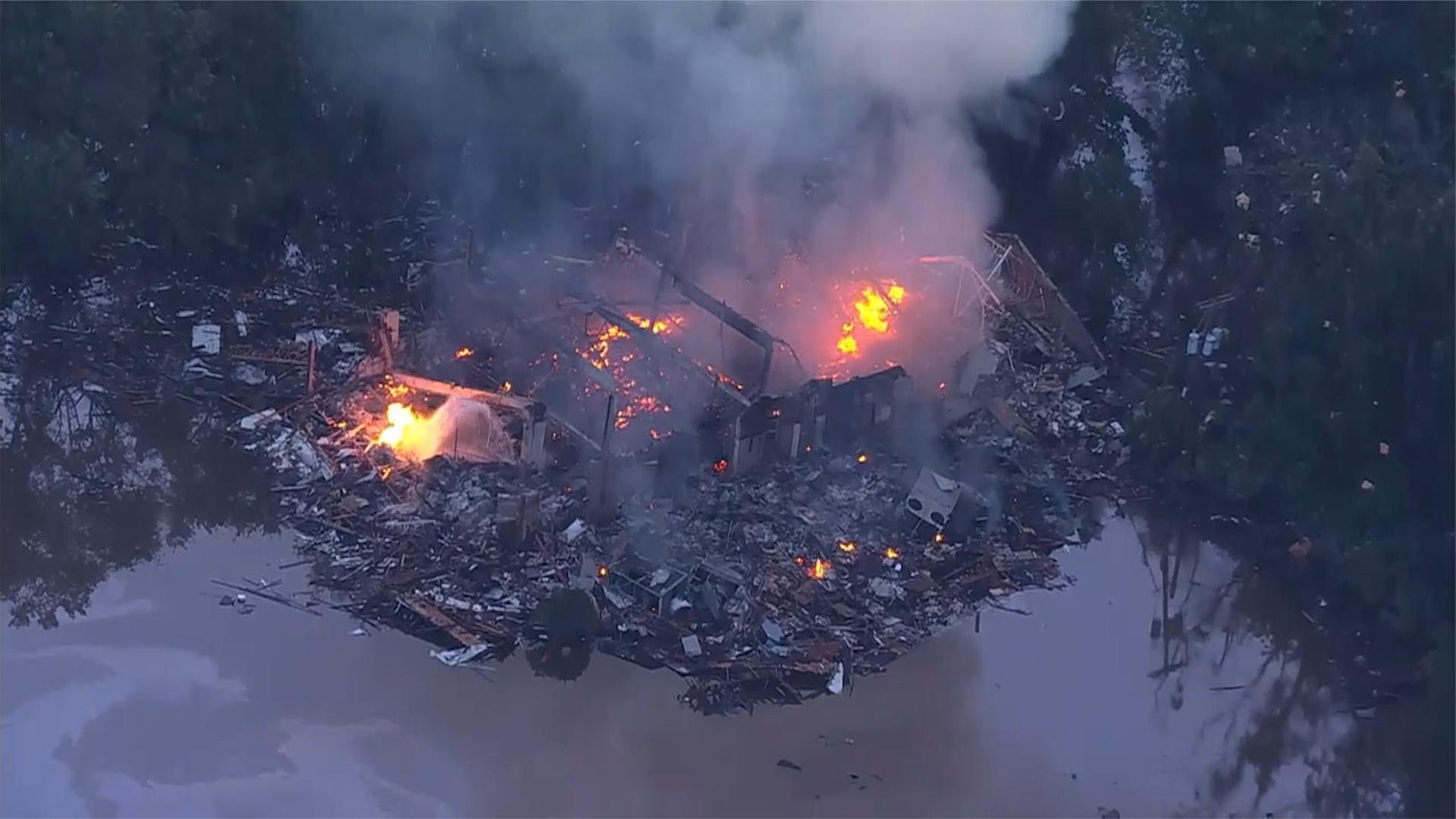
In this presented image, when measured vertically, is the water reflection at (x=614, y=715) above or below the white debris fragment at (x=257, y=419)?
below

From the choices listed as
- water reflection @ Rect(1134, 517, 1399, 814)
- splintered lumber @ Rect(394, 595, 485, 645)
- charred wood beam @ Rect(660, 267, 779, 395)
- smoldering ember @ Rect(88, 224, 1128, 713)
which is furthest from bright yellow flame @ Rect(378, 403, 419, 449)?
water reflection @ Rect(1134, 517, 1399, 814)

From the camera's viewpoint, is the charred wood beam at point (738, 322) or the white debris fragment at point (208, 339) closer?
the charred wood beam at point (738, 322)

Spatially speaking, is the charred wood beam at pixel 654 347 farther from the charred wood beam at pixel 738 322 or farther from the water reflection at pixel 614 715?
the water reflection at pixel 614 715

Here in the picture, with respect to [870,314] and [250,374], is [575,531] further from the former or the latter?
[870,314]

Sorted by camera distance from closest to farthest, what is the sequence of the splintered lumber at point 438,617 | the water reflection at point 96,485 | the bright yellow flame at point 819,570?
the splintered lumber at point 438,617, the water reflection at point 96,485, the bright yellow flame at point 819,570

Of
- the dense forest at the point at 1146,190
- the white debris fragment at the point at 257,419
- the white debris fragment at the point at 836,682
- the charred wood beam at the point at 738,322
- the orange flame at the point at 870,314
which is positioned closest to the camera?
the white debris fragment at the point at 836,682

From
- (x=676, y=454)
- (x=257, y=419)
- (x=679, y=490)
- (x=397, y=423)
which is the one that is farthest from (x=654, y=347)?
(x=257, y=419)

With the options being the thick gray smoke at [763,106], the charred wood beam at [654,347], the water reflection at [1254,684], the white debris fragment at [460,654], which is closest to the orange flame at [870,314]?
the thick gray smoke at [763,106]
